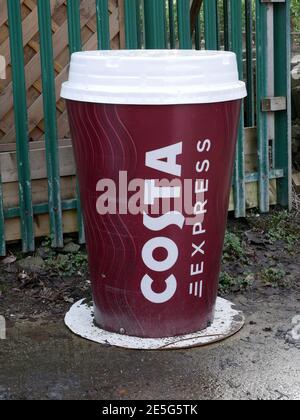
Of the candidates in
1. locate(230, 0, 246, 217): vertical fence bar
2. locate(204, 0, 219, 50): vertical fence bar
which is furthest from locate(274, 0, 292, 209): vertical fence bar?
locate(204, 0, 219, 50): vertical fence bar

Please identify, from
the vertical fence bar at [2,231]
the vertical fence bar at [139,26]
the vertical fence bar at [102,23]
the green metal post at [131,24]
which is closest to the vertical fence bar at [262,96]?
the vertical fence bar at [139,26]

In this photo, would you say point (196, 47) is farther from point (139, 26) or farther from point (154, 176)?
point (154, 176)

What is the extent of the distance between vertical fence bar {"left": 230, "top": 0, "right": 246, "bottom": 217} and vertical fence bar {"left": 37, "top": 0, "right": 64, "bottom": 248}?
3.98ft

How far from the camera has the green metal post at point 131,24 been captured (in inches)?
167

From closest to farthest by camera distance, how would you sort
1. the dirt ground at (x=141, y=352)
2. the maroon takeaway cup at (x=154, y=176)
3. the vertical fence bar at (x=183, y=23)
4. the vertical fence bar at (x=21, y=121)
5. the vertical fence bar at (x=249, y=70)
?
the dirt ground at (x=141, y=352), the maroon takeaway cup at (x=154, y=176), the vertical fence bar at (x=21, y=121), the vertical fence bar at (x=183, y=23), the vertical fence bar at (x=249, y=70)

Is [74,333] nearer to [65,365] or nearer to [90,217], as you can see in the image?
[65,365]

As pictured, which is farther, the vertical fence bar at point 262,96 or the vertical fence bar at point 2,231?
the vertical fence bar at point 262,96

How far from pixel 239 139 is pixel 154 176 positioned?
1782 mm

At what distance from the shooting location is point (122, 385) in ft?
9.82

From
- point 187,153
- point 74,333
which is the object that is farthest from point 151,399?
point 187,153

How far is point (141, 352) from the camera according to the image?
3.29 m

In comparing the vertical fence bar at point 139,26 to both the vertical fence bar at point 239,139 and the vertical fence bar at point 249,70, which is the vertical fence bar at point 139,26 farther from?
the vertical fence bar at point 249,70

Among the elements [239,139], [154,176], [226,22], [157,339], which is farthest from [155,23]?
[157,339]

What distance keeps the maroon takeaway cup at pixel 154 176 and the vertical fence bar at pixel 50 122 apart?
775 mm
